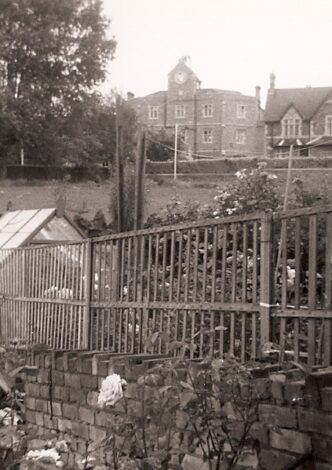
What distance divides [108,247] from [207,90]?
72424 millimetres

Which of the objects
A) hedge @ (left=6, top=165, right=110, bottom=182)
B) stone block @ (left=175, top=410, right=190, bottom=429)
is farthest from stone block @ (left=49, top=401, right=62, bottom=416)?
hedge @ (left=6, top=165, right=110, bottom=182)

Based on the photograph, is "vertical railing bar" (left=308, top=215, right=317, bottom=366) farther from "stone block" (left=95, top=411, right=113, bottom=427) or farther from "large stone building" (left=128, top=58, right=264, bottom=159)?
"large stone building" (left=128, top=58, right=264, bottom=159)

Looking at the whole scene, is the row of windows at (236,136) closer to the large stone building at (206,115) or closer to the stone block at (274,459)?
the large stone building at (206,115)

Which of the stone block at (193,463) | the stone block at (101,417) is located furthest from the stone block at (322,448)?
the stone block at (101,417)

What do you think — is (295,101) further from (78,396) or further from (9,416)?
(9,416)

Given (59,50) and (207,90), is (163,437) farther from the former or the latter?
(207,90)

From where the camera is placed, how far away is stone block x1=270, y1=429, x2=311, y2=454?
4.19 m

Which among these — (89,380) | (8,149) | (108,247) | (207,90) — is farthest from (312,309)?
(207,90)

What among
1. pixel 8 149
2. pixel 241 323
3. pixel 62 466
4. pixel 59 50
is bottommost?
pixel 62 466

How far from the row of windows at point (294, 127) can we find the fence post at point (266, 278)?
6401 cm

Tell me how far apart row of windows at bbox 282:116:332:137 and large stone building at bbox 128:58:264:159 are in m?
7.65

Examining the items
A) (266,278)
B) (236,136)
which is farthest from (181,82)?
(266,278)

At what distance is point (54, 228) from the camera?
13.0 metres

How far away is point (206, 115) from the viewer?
78.1 metres
